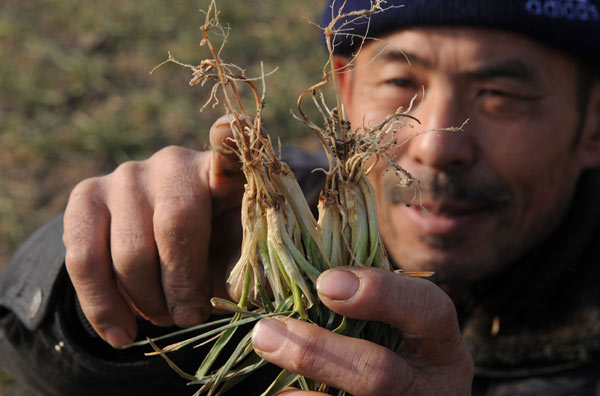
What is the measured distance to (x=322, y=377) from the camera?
108 centimetres

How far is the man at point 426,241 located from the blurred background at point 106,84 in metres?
1.70

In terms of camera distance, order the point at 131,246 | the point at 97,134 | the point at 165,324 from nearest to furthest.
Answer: the point at 131,246, the point at 165,324, the point at 97,134

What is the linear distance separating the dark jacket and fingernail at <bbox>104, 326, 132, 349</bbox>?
384mm

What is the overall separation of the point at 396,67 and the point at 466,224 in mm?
602

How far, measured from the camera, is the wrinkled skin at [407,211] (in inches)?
42.4

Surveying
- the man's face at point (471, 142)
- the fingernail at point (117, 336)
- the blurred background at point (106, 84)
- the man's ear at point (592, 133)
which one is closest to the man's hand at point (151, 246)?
the fingernail at point (117, 336)

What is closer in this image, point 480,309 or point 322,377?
point 322,377

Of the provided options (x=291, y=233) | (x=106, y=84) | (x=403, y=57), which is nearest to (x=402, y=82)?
(x=403, y=57)

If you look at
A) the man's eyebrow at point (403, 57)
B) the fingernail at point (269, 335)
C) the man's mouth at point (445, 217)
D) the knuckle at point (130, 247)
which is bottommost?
the man's mouth at point (445, 217)

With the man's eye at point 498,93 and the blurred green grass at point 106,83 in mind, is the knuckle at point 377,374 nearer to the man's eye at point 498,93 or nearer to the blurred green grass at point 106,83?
the man's eye at point 498,93

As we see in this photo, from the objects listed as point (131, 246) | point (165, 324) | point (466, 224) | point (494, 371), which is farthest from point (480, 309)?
point (131, 246)

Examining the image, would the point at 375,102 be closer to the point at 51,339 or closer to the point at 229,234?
the point at 229,234

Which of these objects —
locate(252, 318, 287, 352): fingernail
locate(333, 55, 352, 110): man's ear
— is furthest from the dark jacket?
locate(333, 55, 352, 110): man's ear

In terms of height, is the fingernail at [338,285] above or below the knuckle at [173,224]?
below
